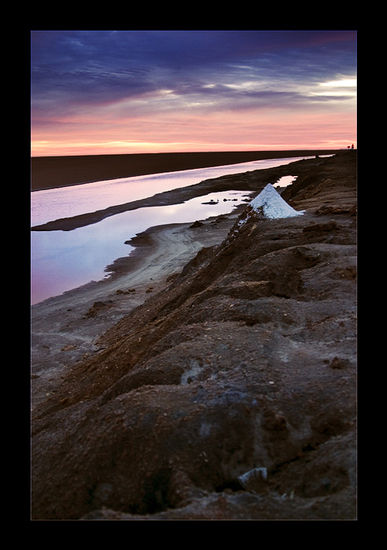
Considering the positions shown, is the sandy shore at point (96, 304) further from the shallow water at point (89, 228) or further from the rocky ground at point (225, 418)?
the rocky ground at point (225, 418)

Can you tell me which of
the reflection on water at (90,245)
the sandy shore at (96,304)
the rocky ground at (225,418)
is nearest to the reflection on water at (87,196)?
the reflection on water at (90,245)

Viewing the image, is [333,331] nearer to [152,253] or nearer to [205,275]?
[205,275]

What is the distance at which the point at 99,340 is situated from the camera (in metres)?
13.4

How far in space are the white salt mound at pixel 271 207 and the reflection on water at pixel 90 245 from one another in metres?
9.27

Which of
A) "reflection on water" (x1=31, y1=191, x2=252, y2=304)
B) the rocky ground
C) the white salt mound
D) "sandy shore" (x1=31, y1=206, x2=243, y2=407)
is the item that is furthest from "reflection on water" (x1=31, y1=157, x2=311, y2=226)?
the rocky ground

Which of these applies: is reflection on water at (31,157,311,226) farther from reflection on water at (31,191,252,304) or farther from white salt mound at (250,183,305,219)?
white salt mound at (250,183,305,219)

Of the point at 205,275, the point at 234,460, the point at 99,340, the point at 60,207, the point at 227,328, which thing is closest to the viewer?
the point at 234,460

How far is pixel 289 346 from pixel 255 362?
2.43 feet

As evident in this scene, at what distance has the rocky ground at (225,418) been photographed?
13.7 feet

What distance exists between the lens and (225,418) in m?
4.94

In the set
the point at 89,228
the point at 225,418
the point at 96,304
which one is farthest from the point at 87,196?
the point at 225,418
